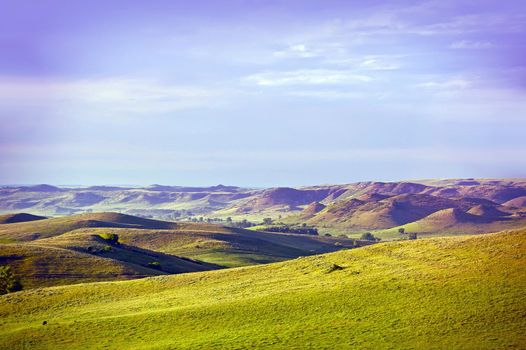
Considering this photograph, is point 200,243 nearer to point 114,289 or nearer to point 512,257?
point 114,289

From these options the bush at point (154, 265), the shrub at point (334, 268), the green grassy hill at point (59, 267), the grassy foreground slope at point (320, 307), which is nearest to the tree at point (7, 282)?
the green grassy hill at point (59, 267)

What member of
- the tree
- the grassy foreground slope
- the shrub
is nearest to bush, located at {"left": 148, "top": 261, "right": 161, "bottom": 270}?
the tree

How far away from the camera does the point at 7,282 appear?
8781 centimetres

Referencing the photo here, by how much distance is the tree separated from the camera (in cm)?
8512

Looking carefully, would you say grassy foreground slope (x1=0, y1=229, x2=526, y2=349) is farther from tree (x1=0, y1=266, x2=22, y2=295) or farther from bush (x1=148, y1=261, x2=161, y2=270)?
bush (x1=148, y1=261, x2=161, y2=270)

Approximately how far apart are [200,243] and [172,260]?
188 feet

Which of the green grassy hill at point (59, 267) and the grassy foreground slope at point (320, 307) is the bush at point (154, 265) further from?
the grassy foreground slope at point (320, 307)

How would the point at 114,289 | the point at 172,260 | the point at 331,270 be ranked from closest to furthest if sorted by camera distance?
the point at 331,270, the point at 114,289, the point at 172,260

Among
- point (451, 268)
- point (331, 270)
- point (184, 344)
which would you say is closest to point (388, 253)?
point (331, 270)

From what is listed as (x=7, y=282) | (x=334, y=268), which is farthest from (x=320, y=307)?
(x=7, y=282)

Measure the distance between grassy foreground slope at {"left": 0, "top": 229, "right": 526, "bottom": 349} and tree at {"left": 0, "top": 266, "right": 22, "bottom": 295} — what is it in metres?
13.6

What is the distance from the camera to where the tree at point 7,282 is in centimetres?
8512

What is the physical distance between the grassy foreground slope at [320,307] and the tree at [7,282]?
44.5ft

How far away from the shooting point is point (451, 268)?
5894 centimetres
